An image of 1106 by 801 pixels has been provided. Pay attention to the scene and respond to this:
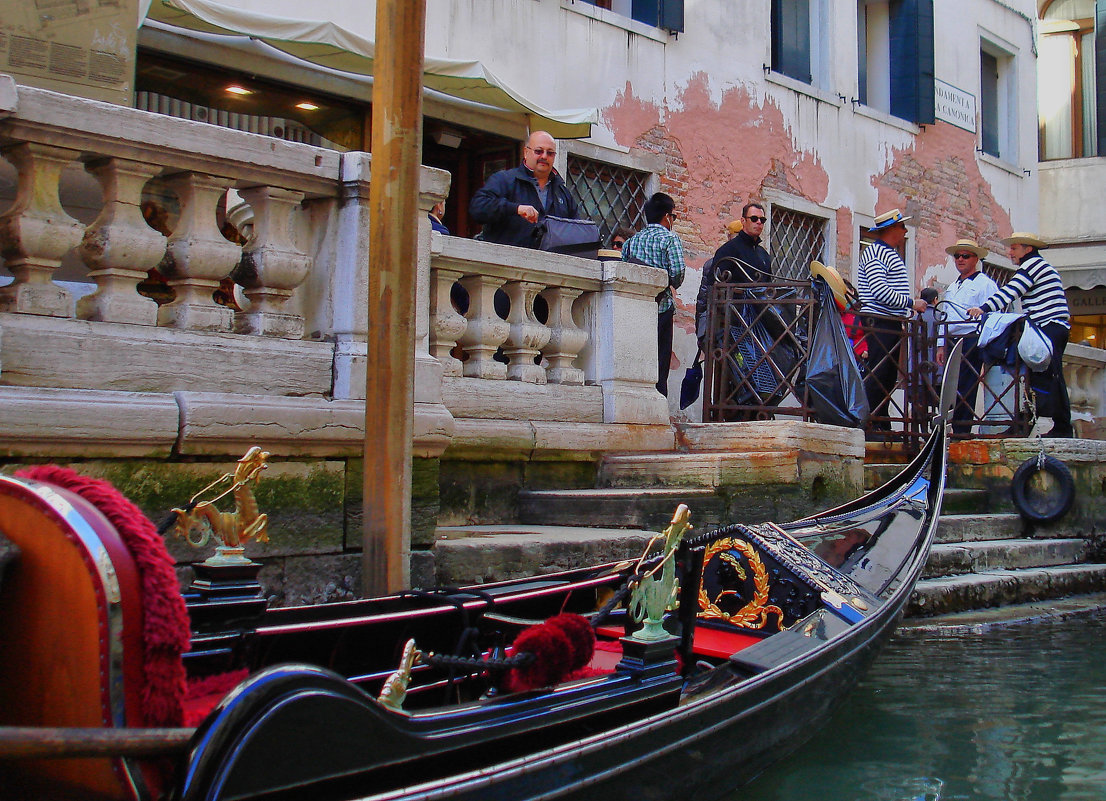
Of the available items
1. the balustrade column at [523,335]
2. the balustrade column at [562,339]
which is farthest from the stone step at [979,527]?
the balustrade column at [523,335]

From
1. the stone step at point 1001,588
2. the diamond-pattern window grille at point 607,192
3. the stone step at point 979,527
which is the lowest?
the stone step at point 1001,588

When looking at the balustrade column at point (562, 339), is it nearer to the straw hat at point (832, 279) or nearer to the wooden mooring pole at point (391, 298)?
the straw hat at point (832, 279)

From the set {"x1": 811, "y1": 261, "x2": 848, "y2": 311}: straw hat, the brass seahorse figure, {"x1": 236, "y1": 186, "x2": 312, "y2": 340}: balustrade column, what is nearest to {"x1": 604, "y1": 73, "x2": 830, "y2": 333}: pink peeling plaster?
{"x1": 811, "y1": 261, "x2": 848, "y2": 311}: straw hat

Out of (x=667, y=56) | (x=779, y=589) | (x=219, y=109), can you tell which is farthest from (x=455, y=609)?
(x=667, y=56)

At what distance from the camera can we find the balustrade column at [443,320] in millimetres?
4242

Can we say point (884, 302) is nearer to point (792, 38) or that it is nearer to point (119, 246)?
point (792, 38)

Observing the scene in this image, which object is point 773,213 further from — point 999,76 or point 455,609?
point 455,609

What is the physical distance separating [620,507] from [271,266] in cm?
168

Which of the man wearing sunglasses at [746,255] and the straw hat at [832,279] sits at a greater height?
the man wearing sunglasses at [746,255]

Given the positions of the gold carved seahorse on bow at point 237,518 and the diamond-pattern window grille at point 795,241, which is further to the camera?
the diamond-pattern window grille at point 795,241

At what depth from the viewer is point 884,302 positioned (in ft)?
22.9

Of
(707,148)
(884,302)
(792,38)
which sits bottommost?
(884,302)

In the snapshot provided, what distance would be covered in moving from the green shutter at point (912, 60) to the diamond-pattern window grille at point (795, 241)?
1774 mm

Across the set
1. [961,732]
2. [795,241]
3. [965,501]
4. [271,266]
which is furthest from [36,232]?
[795,241]
